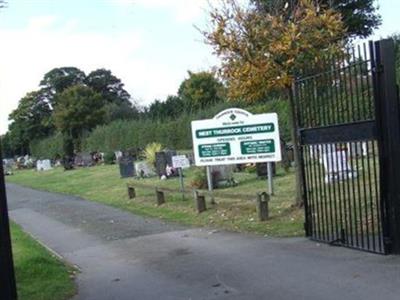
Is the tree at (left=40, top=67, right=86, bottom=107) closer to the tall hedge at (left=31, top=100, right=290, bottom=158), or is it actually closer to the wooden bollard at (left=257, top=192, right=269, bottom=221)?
the tall hedge at (left=31, top=100, right=290, bottom=158)

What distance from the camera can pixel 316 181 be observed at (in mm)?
10984

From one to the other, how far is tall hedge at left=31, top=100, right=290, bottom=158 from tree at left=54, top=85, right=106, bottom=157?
487cm

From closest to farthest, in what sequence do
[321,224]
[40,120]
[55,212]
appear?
[321,224], [55,212], [40,120]

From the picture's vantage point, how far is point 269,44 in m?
13.3

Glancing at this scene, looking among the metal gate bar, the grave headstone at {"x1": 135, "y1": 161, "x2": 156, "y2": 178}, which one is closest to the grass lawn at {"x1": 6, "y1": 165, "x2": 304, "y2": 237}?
the metal gate bar

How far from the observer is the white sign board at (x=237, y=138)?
16.5m

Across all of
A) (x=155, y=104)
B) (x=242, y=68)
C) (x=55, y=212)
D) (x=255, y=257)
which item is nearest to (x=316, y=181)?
(x=255, y=257)

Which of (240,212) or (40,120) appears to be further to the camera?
(40,120)

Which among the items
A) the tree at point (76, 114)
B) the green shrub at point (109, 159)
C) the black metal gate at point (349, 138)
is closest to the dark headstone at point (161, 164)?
the black metal gate at point (349, 138)

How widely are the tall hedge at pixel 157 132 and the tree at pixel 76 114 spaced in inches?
192

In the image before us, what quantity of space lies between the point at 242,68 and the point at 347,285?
22.5 feet

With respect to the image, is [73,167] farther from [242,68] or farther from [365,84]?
[365,84]

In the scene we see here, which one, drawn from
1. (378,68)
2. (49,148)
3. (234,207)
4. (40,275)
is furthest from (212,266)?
(49,148)

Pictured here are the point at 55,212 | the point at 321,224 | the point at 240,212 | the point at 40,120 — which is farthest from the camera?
the point at 40,120
